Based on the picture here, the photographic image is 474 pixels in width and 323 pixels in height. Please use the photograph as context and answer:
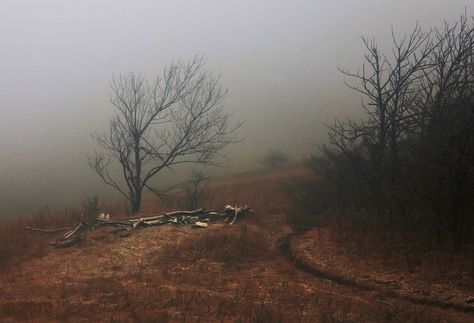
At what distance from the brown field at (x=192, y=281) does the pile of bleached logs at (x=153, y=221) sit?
0.42 m

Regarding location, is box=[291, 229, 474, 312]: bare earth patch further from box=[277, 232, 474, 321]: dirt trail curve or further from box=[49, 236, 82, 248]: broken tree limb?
box=[49, 236, 82, 248]: broken tree limb

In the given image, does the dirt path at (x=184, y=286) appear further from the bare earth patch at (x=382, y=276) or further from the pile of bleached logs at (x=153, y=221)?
the pile of bleached logs at (x=153, y=221)

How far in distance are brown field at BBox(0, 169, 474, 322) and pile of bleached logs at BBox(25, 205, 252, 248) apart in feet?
1.39

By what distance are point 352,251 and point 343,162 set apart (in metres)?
9.91

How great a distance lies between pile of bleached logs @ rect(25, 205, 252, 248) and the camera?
1558 centimetres

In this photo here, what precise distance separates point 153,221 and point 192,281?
647 centimetres

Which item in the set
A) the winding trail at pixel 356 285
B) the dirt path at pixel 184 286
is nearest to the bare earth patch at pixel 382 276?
the winding trail at pixel 356 285

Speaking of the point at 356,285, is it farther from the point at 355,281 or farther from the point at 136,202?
the point at 136,202

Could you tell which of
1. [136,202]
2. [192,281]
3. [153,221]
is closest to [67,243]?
[153,221]

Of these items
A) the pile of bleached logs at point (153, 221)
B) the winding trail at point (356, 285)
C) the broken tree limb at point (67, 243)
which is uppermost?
the pile of bleached logs at point (153, 221)

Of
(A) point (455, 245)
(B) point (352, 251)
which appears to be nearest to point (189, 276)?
(B) point (352, 251)

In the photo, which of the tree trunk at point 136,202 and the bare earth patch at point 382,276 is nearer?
the bare earth patch at point 382,276

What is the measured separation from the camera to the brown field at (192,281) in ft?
29.1

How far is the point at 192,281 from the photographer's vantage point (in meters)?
11.3
